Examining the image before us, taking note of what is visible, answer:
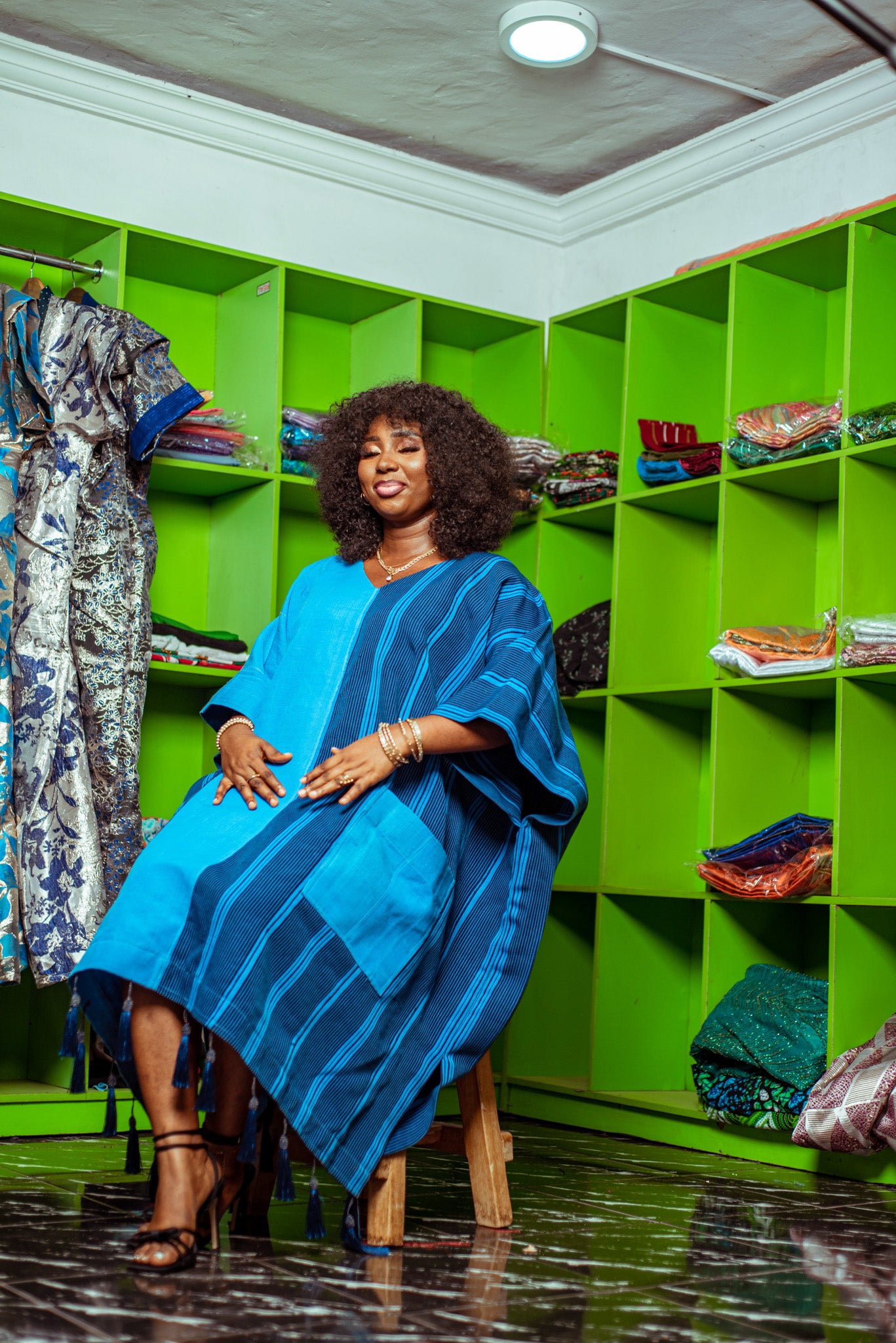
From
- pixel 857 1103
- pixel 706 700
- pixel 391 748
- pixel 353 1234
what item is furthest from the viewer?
pixel 706 700

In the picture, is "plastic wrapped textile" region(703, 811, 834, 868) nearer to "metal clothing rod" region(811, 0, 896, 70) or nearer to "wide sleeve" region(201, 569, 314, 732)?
"wide sleeve" region(201, 569, 314, 732)

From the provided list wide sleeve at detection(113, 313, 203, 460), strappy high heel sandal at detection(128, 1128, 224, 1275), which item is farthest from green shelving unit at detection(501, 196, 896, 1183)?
strappy high heel sandal at detection(128, 1128, 224, 1275)

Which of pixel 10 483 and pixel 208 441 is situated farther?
pixel 208 441

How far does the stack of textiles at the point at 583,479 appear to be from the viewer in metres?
4.30

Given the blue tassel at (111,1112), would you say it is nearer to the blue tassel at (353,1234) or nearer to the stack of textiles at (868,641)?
the blue tassel at (353,1234)

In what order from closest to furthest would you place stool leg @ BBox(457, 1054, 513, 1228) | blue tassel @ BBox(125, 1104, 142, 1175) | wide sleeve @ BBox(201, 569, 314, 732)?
blue tassel @ BBox(125, 1104, 142, 1175), stool leg @ BBox(457, 1054, 513, 1228), wide sleeve @ BBox(201, 569, 314, 732)

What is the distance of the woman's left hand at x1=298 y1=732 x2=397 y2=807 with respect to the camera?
7.76 feet

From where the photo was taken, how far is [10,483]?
137 inches

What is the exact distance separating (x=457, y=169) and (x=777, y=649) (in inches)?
77.3

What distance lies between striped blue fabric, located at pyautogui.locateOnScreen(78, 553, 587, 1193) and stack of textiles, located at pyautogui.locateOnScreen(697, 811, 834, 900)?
3.45 ft

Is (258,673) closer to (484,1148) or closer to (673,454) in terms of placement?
(484,1148)

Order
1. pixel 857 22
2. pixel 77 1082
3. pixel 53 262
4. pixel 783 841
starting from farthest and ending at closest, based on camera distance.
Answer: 1. pixel 53 262
2. pixel 783 841
3. pixel 77 1082
4. pixel 857 22

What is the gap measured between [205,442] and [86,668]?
2.49 ft

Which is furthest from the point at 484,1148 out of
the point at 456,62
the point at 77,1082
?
the point at 456,62
